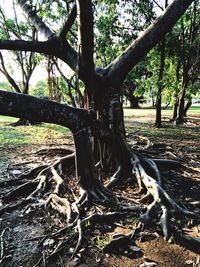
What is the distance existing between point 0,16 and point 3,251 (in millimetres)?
15314

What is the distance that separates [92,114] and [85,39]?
4.56 ft

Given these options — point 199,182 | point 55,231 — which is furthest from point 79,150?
point 199,182

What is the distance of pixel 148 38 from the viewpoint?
5.23 meters

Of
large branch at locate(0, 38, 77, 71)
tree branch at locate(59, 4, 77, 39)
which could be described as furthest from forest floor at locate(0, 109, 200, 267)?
tree branch at locate(59, 4, 77, 39)

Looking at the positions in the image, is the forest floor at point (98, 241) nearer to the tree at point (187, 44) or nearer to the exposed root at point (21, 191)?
the exposed root at point (21, 191)

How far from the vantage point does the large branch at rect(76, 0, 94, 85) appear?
4.09m

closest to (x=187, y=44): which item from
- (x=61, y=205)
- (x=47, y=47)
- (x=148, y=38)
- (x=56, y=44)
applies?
(x=148, y=38)

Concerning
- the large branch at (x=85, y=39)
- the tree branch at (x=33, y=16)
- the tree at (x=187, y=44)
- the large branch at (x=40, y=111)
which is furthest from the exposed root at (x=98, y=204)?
the tree at (x=187, y=44)

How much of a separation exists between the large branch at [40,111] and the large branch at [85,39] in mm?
1102

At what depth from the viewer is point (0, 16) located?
14.9 m

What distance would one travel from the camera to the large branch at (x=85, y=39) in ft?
13.4

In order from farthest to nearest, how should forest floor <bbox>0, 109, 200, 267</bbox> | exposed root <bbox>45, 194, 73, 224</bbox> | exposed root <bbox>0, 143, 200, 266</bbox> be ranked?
exposed root <bbox>45, 194, 73, 224</bbox>, exposed root <bbox>0, 143, 200, 266</bbox>, forest floor <bbox>0, 109, 200, 267</bbox>

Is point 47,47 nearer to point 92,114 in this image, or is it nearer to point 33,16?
point 33,16

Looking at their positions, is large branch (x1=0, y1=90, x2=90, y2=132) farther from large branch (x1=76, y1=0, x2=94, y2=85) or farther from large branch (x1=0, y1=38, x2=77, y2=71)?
large branch (x1=0, y1=38, x2=77, y2=71)
